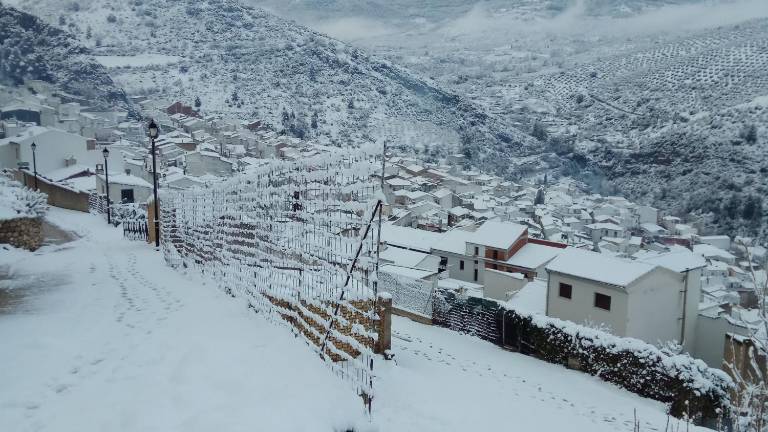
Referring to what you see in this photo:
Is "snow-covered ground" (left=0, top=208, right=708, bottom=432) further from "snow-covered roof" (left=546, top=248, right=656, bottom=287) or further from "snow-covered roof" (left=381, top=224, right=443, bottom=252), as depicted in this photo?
"snow-covered roof" (left=381, top=224, right=443, bottom=252)

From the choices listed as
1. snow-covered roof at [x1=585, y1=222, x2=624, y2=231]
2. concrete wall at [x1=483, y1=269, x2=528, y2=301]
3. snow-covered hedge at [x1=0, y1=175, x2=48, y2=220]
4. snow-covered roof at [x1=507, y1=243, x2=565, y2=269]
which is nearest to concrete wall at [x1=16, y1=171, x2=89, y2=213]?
snow-covered hedge at [x1=0, y1=175, x2=48, y2=220]

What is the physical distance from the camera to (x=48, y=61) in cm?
8062

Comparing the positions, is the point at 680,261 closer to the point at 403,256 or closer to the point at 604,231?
the point at 403,256

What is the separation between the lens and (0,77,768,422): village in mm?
17609

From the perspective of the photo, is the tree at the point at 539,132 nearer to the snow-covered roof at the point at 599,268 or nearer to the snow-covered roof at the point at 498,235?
the snow-covered roof at the point at 498,235

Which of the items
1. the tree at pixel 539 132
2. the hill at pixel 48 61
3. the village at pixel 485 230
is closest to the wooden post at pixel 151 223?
the village at pixel 485 230

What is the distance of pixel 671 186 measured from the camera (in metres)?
73.2

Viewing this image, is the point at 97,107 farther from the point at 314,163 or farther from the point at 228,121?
the point at 314,163

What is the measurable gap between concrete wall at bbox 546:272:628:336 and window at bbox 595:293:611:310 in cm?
10

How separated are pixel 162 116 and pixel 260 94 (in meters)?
24.0

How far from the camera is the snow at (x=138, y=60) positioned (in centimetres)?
10600

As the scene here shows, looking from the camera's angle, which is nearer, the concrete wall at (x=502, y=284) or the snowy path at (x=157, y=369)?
the snowy path at (x=157, y=369)

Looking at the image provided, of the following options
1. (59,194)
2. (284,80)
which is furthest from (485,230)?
(284,80)

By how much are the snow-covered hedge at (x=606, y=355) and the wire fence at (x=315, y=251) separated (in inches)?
277
